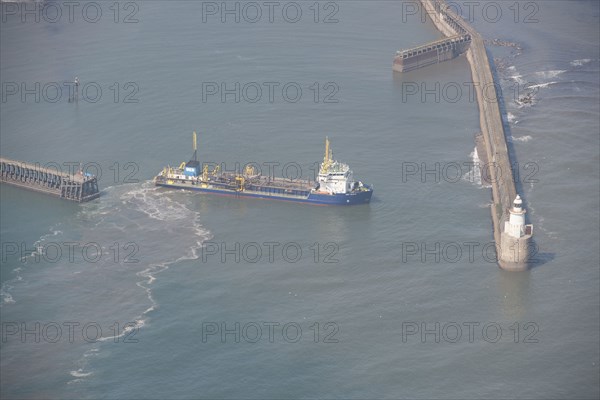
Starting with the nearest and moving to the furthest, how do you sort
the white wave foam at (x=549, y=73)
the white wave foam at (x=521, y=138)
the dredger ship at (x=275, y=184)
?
the dredger ship at (x=275, y=184) → the white wave foam at (x=521, y=138) → the white wave foam at (x=549, y=73)

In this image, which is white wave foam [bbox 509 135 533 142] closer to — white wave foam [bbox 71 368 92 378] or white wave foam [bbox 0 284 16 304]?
white wave foam [bbox 0 284 16 304]

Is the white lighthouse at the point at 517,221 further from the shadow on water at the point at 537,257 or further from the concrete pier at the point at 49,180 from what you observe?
the concrete pier at the point at 49,180

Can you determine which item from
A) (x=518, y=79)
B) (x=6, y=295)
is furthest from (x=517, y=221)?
(x=518, y=79)

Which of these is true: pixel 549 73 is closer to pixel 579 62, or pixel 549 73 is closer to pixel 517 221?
pixel 579 62

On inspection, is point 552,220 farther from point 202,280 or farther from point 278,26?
point 278,26

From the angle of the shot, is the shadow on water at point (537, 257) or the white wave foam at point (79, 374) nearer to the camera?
the white wave foam at point (79, 374)

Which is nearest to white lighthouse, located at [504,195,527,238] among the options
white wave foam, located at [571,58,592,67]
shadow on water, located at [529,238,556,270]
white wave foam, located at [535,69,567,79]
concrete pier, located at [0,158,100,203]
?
shadow on water, located at [529,238,556,270]

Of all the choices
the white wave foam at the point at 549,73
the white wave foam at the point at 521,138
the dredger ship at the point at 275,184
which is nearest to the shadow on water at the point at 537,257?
the dredger ship at the point at 275,184
